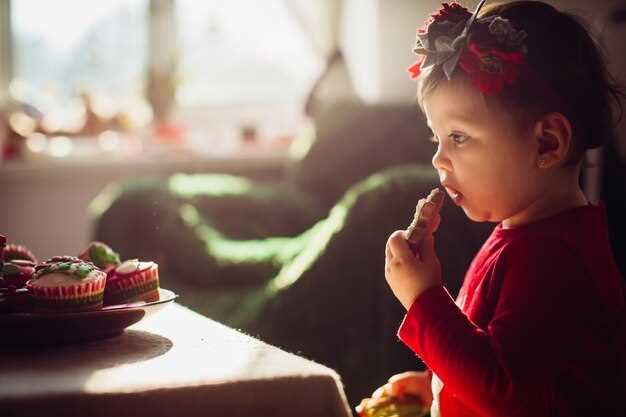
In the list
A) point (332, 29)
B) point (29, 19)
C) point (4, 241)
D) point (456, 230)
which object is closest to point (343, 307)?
point (456, 230)

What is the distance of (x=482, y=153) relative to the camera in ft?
2.93

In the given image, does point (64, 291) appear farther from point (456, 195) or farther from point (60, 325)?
point (456, 195)

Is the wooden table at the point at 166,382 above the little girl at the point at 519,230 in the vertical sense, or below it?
below

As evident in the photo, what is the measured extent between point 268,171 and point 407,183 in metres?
2.44

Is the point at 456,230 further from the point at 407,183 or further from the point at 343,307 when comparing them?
the point at 343,307

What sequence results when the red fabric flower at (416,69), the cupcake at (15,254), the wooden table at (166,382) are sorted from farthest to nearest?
the cupcake at (15,254) < the red fabric flower at (416,69) < the wooden table at (166,382)

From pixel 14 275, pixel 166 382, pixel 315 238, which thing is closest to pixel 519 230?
pixel 166 382

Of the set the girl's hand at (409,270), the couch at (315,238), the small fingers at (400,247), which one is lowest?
the couch at (315,238)

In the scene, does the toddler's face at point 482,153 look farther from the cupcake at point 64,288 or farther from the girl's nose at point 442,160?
the cupcake at point 64,288

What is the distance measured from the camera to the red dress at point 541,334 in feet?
2.63

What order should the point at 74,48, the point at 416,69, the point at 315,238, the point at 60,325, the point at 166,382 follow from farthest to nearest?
the point at 74,48 → the point at 315,238 → the point at 416,69 → the point at 60,325 → the point at 166,382

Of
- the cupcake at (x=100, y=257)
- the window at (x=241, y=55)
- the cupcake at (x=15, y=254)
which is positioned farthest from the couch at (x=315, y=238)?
the window at (x=241, y=55)

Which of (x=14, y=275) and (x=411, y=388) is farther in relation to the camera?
(x=411, y=388)

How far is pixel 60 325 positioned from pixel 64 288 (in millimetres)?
38
